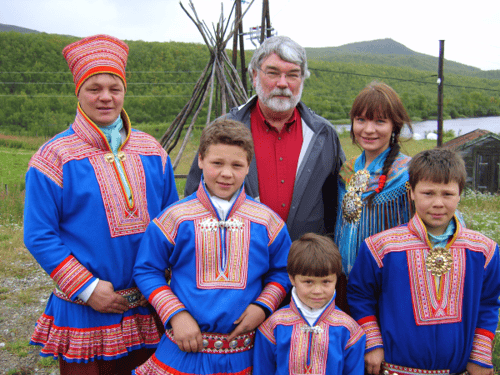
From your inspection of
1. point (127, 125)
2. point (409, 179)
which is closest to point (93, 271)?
point (127, 125)

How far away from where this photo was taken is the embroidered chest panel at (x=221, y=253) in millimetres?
1902

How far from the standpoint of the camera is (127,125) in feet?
7.36

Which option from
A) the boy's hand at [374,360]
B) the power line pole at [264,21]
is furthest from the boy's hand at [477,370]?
the power line pole at [264,21]

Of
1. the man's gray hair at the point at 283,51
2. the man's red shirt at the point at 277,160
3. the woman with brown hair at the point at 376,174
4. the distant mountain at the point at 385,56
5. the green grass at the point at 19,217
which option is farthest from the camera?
the distant mountain at the point at 385,56

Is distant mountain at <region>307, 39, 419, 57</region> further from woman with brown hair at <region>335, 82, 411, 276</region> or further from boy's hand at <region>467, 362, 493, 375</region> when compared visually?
boy's hand at <region>467, 362, 493, 375</region>

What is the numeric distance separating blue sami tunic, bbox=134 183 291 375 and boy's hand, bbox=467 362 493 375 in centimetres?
97

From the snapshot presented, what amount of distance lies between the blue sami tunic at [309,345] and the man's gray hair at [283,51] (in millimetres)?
1511

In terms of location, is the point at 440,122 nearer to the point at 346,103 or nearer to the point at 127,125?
the point at 127,125

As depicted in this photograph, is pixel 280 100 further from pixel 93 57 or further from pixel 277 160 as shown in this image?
pixel 93 57

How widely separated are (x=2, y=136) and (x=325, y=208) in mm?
15302

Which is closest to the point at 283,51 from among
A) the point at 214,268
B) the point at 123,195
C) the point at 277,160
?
the point at 277,160

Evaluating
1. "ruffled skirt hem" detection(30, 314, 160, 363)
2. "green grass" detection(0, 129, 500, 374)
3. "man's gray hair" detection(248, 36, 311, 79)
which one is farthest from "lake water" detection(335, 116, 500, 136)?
"ruffled skirt hem" detection(30, 314, 160, 363)

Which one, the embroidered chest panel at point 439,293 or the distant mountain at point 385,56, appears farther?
the distant mountain at point 385,56

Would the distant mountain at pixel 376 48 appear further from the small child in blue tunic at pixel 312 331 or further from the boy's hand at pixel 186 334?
the boy's hand at pixel 186 334
